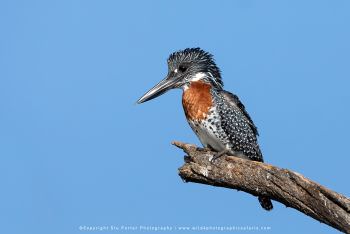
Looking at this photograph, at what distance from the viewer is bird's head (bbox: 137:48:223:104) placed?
7.69 meters

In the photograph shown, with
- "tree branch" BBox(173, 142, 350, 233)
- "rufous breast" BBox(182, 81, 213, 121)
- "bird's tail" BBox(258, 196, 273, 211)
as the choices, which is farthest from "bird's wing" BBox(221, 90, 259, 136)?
"tree branch" BBox(173, 142, 350, 233)

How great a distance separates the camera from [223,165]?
21.0ft

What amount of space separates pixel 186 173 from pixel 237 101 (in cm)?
121

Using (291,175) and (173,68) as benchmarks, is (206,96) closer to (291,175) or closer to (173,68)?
(173,68)

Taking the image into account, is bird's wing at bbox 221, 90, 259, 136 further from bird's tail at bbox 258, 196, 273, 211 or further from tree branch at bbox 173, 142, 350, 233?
tree branch at bbox 173, 142, 350, 233

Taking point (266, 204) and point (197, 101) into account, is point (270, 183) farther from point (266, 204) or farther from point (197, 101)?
point (197, 101)

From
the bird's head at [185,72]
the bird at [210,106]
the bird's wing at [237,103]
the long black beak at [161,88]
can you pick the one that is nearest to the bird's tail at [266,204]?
the bird at [210,106]

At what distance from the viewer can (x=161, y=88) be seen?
25.2 feet

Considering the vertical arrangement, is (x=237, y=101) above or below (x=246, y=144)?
above

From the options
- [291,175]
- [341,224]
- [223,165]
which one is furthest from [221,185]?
[341,224]

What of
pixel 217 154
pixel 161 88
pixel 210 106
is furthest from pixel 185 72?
pixel 217 154

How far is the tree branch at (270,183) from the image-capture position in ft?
17.5

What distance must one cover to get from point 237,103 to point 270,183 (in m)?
1.70

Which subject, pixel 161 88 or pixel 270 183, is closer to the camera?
pixel 270 183
